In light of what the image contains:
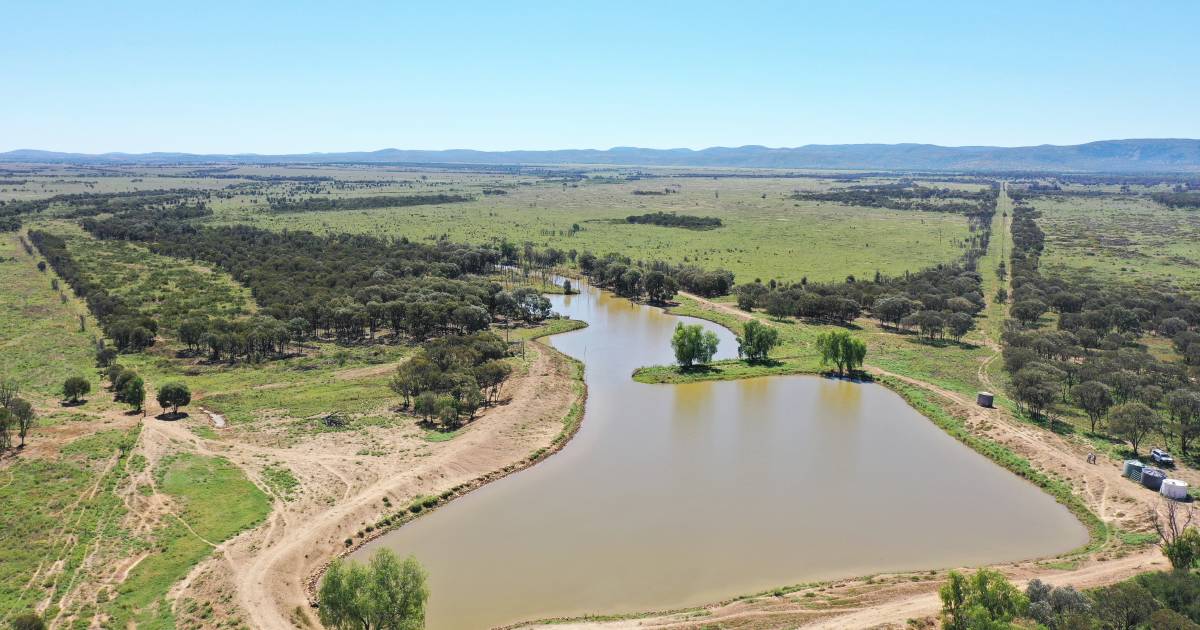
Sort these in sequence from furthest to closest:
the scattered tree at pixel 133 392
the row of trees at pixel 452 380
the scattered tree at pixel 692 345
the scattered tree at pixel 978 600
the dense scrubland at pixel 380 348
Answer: the scattered tree at pixel 692 345, the row of trees at pixel 452 380, the scattered tree at pixel 133 392, the dense scrubland at pixel 380 348, the scattered tree at pixel 978 600

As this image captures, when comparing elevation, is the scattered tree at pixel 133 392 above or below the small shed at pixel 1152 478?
above

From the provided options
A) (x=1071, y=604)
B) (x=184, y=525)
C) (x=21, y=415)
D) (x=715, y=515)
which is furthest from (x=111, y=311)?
(x=1071, y=604)

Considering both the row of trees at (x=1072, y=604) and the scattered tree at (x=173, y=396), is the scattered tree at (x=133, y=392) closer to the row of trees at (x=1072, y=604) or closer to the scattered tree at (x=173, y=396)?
the scattered tree at (x=173, y=396)

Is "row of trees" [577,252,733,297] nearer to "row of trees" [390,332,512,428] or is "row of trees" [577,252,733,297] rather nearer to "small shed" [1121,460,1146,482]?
"row of trees" [390,332,512,428]

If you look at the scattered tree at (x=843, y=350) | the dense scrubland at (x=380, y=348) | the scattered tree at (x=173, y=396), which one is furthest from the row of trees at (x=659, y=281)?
the scattered tree at (x=173, y=396)

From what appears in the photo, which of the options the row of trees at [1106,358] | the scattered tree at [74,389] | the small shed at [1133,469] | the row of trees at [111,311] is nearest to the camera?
the small shed at [1133,469]

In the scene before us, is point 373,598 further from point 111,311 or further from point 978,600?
point 111,311

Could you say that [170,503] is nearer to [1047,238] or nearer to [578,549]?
[578,549]
